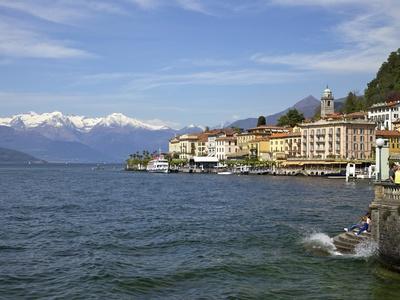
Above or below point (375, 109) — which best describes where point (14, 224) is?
below

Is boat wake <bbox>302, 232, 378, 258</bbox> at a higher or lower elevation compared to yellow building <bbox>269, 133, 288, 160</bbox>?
lower

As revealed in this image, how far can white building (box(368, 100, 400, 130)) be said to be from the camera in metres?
155

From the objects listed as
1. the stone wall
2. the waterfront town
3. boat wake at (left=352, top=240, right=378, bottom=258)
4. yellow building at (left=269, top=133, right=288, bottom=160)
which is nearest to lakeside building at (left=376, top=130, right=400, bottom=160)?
the waterfront town

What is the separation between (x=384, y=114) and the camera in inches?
6299

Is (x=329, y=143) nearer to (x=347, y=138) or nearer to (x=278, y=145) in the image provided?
(x=347, y=138)

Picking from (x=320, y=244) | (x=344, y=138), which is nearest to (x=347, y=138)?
(x=344, y=138)

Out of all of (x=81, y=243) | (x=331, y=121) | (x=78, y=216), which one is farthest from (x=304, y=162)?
(x=81, y=243)

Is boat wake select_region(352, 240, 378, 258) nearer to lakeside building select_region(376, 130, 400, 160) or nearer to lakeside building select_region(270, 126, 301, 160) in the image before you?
lakeside building select_region(376, 130, 400, 160)

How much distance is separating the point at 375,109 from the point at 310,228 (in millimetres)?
129317

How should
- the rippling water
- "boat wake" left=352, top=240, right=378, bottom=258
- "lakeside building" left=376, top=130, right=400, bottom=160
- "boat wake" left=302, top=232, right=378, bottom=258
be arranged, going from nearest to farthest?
the rippling water, "boat wake" left=352, top=240, right=378, bottom=258, "boat wake" left=302, top=232, right=378, bottom=258, "lakeside building" left=376, top=130, right=400, bottom=160

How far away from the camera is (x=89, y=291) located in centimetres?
2461

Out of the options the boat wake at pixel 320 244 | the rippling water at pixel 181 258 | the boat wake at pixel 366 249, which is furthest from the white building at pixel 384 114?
the boat wake at pixel 366 249

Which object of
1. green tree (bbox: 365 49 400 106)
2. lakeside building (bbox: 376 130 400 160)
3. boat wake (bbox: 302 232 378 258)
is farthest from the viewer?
green tree (bbox: 365 49 400 106)

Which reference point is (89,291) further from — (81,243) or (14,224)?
(14,224)
